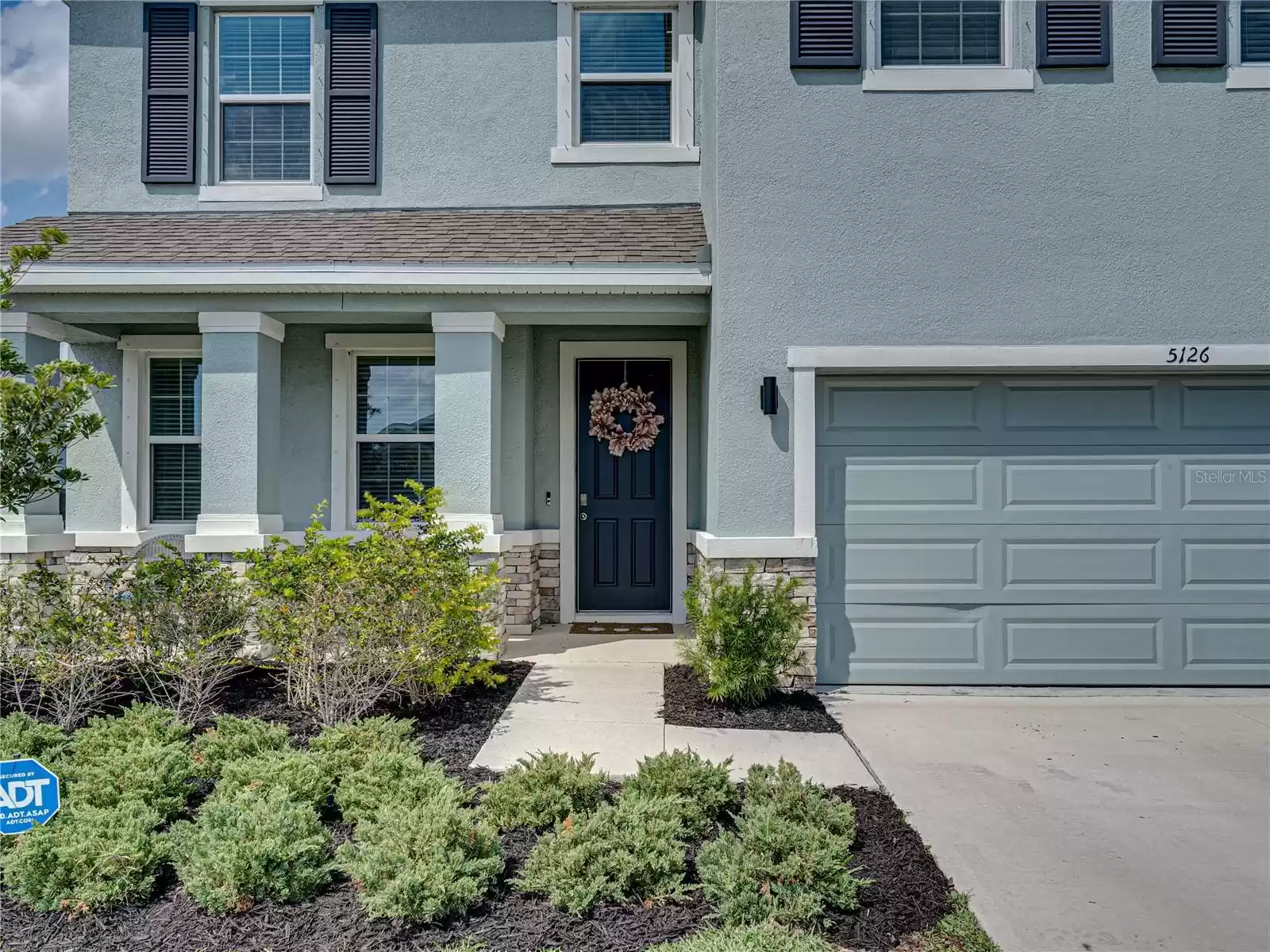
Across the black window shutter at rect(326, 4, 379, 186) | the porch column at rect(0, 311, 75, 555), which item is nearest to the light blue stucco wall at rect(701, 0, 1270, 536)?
the black window shutter at rect(326, 4, 379, 186)

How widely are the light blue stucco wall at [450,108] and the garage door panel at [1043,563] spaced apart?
3.82 m

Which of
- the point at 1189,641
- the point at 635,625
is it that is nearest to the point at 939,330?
the point at 1189,641

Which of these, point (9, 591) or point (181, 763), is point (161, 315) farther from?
point (181, 763)

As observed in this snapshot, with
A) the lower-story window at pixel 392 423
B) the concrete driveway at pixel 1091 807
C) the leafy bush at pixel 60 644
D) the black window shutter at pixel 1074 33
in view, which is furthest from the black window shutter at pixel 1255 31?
the leafy bush at pixel 60 644

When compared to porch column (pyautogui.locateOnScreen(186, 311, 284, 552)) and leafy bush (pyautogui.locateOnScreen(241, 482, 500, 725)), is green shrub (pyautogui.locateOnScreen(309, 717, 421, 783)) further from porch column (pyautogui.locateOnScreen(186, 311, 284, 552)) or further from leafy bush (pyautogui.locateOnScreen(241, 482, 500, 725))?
porch column (pyautogui.locateOnScreen(186, 311, 284, 552))

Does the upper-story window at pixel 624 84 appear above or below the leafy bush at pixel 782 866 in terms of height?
above

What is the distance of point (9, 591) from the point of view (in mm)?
4488

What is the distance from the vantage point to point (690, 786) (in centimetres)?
316

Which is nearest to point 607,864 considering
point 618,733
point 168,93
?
point 618,733

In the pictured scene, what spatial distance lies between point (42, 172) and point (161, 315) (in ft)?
9.76

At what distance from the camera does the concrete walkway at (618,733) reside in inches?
155

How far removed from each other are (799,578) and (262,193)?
6.04 metres

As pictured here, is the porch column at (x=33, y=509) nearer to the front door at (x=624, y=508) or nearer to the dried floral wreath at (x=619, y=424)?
the front door at (x=624, y=508)
